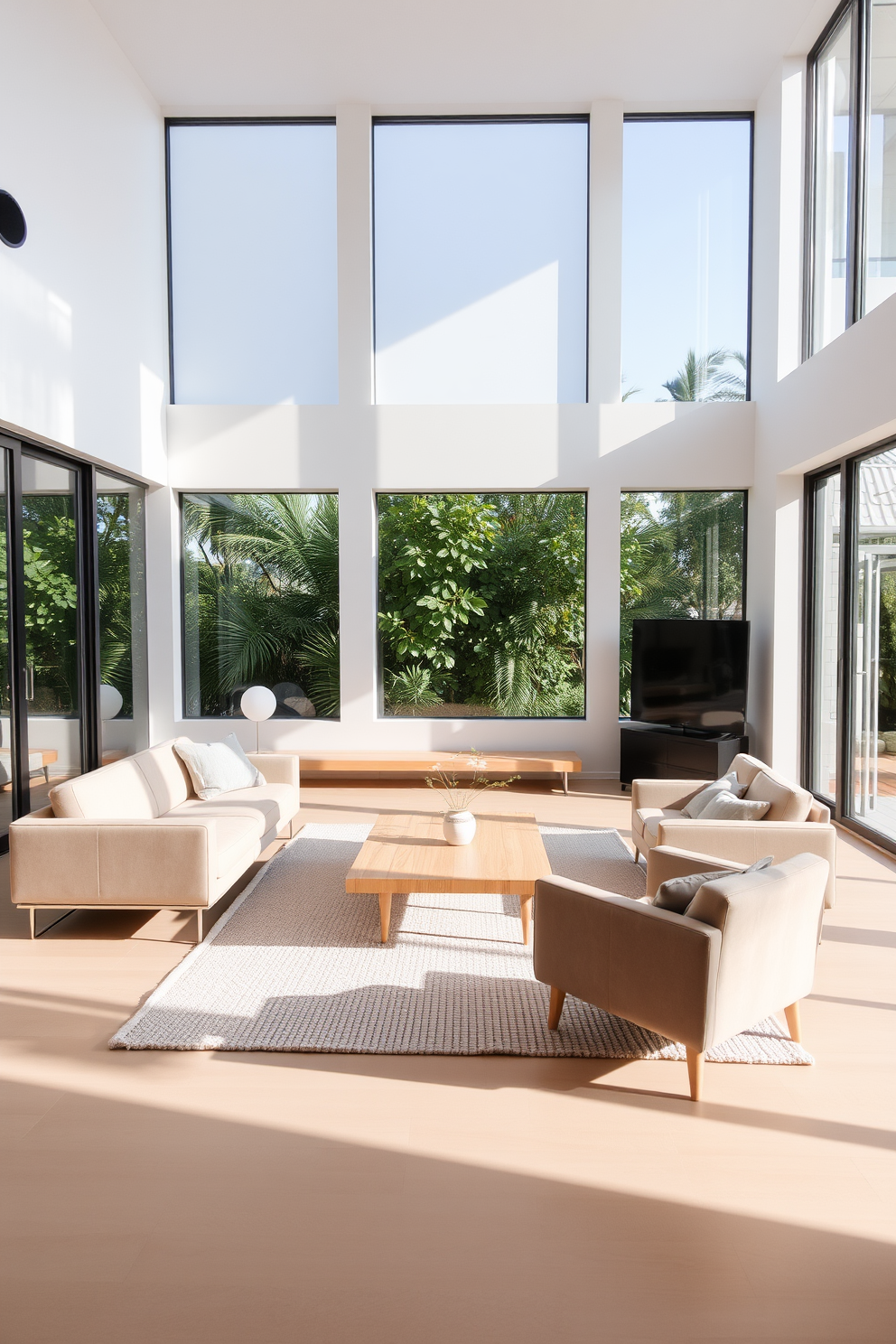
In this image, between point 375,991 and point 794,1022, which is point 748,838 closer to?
point 794,1022

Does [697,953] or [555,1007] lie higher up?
[697,953]

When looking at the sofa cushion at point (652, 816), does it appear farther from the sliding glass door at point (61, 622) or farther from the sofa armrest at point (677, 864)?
the sliding glass door at point (61, 622)

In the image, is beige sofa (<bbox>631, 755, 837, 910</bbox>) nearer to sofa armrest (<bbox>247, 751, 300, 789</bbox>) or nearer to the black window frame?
sofa armrest (<bbox>247, 751, 300, 789</bbox>)

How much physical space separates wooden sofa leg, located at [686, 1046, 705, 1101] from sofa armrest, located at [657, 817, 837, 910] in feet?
4.97

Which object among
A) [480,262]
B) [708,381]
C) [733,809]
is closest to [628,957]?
[733,809]

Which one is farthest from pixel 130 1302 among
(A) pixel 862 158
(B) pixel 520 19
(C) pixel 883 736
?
(B) pixel 520 19

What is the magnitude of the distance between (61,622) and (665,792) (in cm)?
431

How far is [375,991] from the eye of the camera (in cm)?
369

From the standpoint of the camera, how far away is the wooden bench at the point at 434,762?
7680 millimetres

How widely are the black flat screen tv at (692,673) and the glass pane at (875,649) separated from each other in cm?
118

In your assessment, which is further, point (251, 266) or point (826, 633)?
point (251, 266)

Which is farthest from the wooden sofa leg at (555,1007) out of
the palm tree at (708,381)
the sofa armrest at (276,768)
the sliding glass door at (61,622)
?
the palm tree at (708,381)

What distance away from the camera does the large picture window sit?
5.80 m

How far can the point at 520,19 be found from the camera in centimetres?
686
